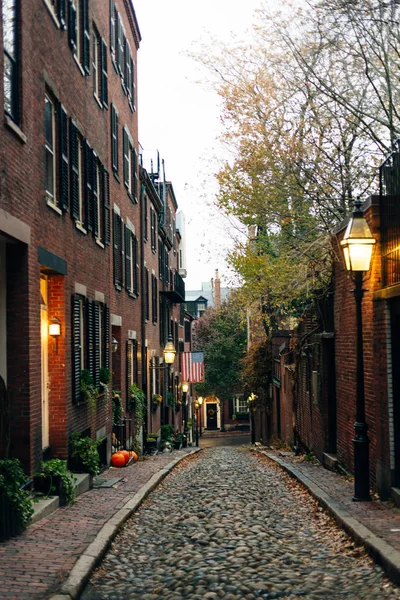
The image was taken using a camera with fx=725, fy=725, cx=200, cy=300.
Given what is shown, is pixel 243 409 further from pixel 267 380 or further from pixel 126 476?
pixel 126 476

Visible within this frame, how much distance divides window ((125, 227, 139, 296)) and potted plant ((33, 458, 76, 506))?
1152cm

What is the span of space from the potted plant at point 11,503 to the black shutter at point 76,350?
194 inches

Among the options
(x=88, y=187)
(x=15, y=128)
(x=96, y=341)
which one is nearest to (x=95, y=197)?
(x=88, y=187)

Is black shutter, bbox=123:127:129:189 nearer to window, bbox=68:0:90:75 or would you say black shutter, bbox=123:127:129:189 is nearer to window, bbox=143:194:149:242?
window, bbox=143:194:149:242

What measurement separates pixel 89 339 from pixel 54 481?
4973mm

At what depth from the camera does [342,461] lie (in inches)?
527

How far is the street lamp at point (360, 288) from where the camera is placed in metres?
9.70

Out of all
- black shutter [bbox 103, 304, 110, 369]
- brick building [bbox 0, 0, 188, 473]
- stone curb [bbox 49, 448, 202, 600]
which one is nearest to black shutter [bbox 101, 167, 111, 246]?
brick building [bbox 0, 0, 188, 473]

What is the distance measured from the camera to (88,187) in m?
14.9

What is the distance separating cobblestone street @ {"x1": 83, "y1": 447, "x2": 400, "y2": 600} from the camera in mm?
6270

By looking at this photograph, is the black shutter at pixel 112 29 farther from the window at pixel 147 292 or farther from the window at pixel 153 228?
the window at pixel 153 228

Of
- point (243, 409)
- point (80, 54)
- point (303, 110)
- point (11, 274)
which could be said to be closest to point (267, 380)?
point (303, 110)

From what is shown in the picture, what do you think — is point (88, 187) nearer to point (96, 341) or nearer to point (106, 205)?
point (106, 205)

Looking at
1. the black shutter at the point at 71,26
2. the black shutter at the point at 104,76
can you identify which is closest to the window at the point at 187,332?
the black shutter at the point at 104,76
